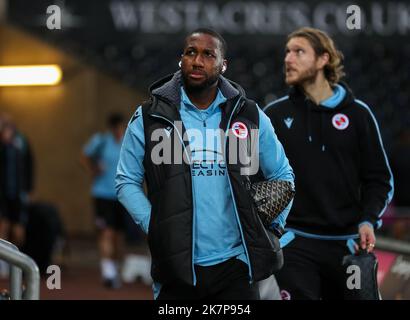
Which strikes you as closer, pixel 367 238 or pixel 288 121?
pixel 367 238

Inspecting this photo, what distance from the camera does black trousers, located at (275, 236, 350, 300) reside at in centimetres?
577

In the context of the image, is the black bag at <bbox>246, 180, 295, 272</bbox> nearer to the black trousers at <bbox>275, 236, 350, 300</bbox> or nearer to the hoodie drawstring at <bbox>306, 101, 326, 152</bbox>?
the black trousers at <bbox>275, 236, 350, 300</bbox>

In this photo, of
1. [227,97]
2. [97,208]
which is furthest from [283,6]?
[227,97]

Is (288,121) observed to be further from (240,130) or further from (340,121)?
(240,130)

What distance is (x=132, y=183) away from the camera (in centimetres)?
462


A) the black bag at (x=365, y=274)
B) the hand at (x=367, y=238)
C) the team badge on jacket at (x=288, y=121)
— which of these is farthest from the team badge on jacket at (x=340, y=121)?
the black bag at (x=365, y=274)

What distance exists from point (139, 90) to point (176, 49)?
4.13ft

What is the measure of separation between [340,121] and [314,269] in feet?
2.80

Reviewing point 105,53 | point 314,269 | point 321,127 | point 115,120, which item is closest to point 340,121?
point 321,127

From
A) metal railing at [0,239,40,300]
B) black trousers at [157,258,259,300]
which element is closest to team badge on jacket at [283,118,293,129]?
black trousers at [157,258,259,300]

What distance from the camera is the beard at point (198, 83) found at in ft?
15.0

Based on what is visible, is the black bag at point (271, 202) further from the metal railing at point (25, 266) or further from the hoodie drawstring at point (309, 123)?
the hoodie drawstring at point (309, 123)

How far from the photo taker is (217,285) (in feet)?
14.9

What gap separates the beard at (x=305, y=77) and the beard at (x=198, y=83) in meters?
1.47
